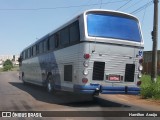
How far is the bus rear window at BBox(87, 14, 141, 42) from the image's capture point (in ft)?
46.4

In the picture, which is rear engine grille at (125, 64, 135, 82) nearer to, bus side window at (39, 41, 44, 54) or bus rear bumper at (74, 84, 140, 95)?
bus rear bumper at (74, 84, 140, 95)

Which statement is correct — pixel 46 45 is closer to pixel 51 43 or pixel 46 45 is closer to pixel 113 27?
pixel 51 43

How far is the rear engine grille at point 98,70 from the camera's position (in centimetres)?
1407

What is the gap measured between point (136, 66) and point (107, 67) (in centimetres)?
148

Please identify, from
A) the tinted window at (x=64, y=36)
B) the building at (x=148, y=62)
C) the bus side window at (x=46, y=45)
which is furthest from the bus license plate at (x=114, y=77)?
the building at (x=148, y=62)

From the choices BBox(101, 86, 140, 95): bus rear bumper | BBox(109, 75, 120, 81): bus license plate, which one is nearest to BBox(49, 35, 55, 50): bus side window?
BBox(109, 75, 120, 81): bus license plate

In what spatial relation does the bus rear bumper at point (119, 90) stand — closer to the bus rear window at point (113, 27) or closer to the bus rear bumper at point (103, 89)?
the bus rear bumper at point (103, 89)

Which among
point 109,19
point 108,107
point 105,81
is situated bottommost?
point 108,107

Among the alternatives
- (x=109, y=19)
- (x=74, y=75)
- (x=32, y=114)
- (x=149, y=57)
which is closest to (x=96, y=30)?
(x=109, y=19)

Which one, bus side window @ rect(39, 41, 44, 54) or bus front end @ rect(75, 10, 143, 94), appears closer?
bus front end @ rect(75, 10, 143, 94)

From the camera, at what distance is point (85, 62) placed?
13789 millimetres

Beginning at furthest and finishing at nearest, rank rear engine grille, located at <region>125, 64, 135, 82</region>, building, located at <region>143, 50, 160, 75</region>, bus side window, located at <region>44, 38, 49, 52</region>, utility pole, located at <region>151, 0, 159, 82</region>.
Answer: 1. building, located at <region>143, 50, 160, 75</region>
2. utility pole, located at <region>151, 0, 159, 82</region>
3. bus side window, located at <region>44, 38, 49, 52</region>
4. rear engine grille, located at <region>125, 64, 135, 82</region>

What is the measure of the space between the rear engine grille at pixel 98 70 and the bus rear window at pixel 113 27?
1.16m

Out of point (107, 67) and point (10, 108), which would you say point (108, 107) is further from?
point (10, 108)
